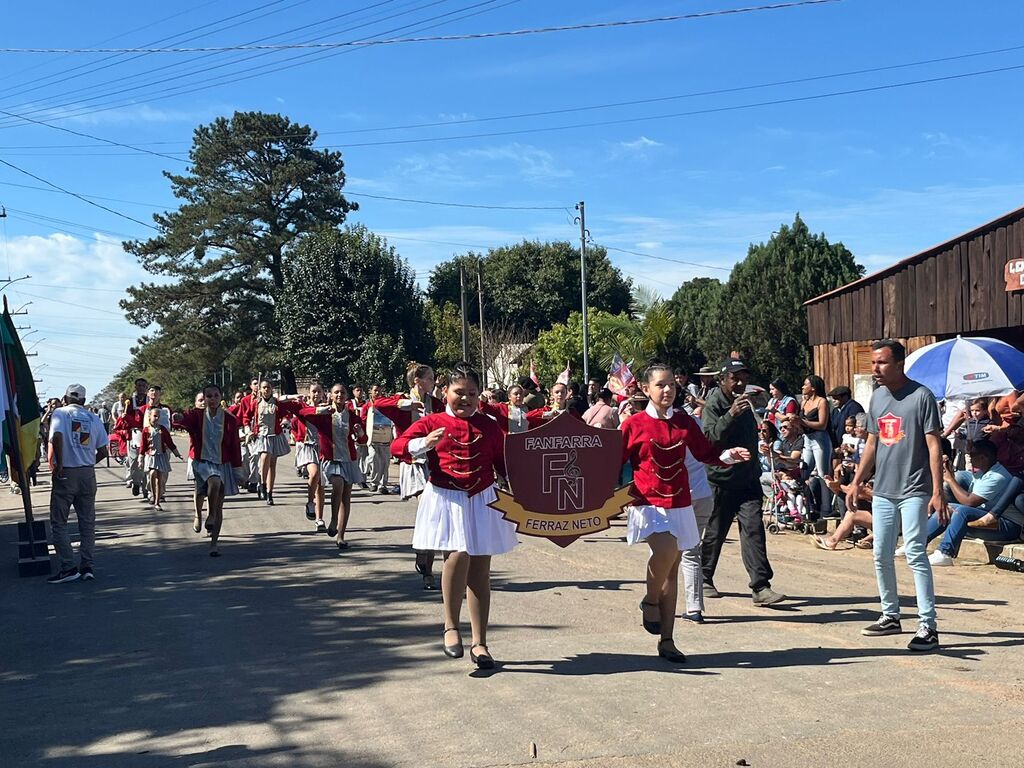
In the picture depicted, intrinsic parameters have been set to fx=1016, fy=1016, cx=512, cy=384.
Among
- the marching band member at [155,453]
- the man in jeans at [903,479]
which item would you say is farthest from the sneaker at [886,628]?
the marching band member at [155,453]

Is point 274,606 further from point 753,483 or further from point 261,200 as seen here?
point 261,200

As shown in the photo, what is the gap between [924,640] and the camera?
22.7 feet

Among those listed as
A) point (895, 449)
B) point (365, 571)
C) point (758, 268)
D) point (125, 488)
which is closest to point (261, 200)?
point (758, 268)

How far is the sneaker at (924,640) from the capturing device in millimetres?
6889

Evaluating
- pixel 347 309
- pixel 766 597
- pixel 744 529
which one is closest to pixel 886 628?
pixel 766 597

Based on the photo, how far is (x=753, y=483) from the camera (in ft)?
29.0

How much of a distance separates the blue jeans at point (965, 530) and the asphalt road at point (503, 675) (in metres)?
0.31

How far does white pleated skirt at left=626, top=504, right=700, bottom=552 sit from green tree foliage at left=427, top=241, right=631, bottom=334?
181 feet

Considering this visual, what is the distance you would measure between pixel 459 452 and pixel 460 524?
49 centimetres

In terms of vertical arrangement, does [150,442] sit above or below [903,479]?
above

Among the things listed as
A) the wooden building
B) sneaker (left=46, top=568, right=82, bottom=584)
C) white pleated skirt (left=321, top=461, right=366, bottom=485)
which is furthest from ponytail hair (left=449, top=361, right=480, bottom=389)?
the wooden building

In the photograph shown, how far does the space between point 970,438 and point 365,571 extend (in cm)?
695

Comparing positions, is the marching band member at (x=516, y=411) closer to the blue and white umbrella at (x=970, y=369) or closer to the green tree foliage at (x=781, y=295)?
the blue and white umbrella at (x=970, y=369)

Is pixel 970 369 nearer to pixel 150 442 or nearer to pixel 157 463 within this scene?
pixel 157 463
